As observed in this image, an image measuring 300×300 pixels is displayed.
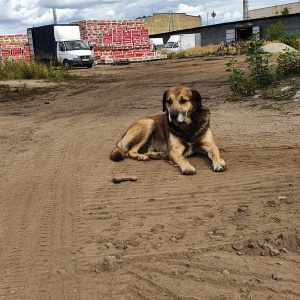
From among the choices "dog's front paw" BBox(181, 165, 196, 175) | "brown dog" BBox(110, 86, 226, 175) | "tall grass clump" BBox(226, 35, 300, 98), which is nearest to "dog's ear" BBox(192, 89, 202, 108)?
"brown dog" BBox(110, 86, 226, 175)

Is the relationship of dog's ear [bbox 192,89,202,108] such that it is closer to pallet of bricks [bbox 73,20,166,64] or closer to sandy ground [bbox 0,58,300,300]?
sandy ground [bbox 0,58,300,300]

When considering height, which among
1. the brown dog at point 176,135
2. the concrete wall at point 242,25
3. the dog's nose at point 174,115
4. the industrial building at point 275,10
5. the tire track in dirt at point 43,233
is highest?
the industrial building at point 275,10

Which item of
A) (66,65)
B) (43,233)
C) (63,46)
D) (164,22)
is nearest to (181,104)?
(43,233)

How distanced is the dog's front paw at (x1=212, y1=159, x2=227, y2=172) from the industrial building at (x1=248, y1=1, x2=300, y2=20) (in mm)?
58612

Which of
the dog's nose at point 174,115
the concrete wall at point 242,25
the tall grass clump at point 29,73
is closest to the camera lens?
the dog's nose at point 174,115

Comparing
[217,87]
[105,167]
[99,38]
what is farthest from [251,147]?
[99,38]

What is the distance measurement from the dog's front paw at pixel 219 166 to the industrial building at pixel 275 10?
58.6 meters

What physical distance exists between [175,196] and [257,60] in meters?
7.54

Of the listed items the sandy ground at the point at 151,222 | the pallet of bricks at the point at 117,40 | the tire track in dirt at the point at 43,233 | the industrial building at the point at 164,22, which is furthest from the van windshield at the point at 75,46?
the industrial building at the point at 164,22

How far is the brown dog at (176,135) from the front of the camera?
5.82 m

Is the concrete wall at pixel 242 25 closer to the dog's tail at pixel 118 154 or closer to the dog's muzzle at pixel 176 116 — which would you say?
the dog's tail at pixel 118 154

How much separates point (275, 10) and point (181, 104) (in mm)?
67820

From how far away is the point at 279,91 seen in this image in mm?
10867

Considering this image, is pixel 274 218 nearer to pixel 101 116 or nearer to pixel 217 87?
pixel 101 116
